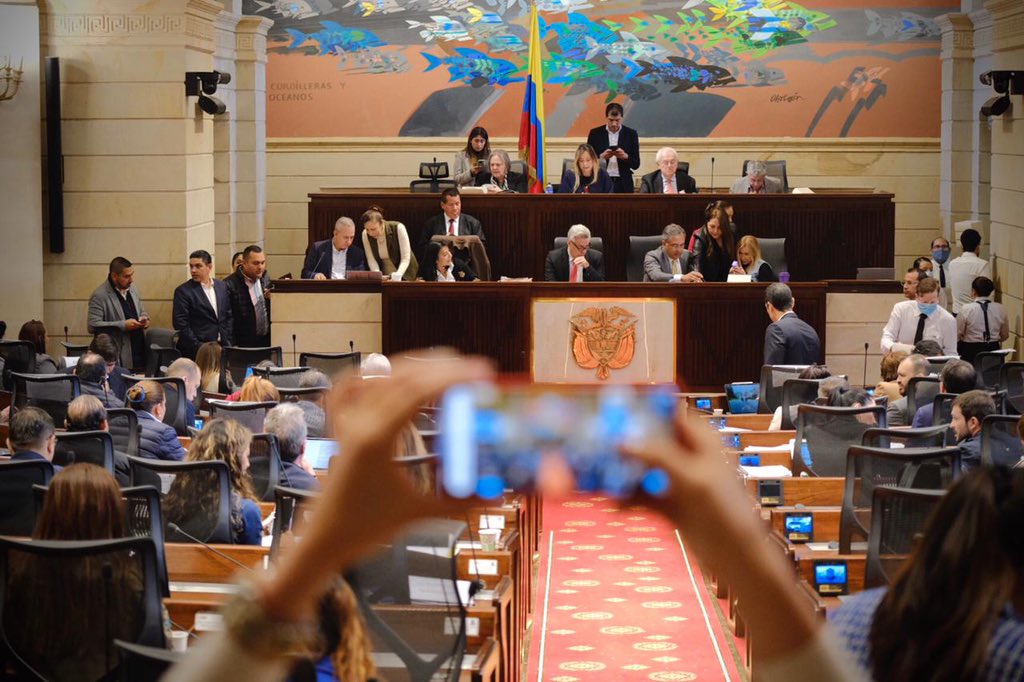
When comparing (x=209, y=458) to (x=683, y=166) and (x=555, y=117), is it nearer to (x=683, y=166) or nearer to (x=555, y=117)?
(x=683, y=166)

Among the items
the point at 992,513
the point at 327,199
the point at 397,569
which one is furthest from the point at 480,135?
the point at 992,513

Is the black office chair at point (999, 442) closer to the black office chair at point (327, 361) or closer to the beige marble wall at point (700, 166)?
the black office chair at point (327, 361)

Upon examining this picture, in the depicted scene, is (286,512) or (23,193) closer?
(286,512)

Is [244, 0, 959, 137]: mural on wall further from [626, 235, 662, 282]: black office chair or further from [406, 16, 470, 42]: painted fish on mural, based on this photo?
[626, 235, 662, 282]: black office chair

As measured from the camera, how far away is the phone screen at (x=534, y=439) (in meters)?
0.85

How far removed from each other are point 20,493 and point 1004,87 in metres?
11.9

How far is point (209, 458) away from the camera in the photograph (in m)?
5.83

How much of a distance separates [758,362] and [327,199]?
173 inches

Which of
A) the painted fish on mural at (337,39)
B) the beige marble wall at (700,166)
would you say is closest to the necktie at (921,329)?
the beige marble wall at (700,166)

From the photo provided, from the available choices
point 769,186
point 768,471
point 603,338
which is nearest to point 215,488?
point 768,471

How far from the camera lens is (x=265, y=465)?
6.45 metres

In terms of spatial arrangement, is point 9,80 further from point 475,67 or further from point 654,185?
point 475,67

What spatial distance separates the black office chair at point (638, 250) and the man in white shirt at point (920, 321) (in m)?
2.68

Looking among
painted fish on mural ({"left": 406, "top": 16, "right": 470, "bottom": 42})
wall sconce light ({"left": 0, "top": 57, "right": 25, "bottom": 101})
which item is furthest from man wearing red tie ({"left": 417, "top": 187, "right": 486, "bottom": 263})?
painted fish on mural ({"left": 406, "top": 16, "right": 470, "bottom": 42})
